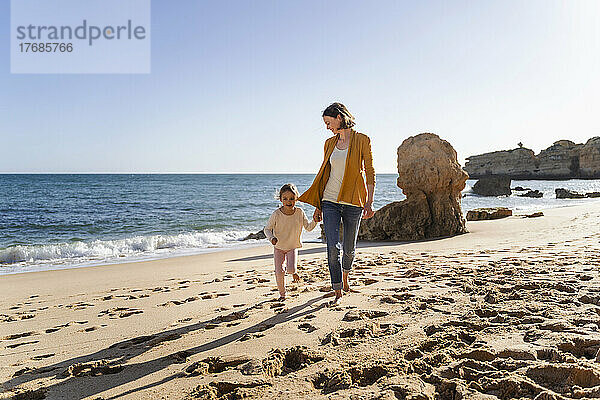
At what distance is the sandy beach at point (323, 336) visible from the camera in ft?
7.38

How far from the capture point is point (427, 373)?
7.63 feet

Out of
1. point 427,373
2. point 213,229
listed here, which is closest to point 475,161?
point 213,229

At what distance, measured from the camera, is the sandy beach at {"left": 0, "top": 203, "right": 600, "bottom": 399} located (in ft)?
7.38

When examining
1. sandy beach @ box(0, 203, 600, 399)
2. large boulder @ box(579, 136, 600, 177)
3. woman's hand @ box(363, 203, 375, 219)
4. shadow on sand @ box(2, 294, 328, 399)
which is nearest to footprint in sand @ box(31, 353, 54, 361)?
sandy beach @ box(0, 203, 600, 399)

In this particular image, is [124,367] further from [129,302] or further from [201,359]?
[129,302]

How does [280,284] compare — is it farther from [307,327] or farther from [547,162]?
[547,162]

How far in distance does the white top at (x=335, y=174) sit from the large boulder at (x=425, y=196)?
251 inches

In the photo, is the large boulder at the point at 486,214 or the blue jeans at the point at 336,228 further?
the large boulder at the point at 486,214

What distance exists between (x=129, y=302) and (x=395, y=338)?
3299mm

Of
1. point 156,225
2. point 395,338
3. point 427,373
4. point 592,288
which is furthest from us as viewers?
point 156,225

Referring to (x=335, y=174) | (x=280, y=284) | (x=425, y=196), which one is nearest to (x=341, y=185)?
(x=335, y=174)

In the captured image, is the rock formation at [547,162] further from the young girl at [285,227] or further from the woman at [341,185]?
the young girl at [285,227]

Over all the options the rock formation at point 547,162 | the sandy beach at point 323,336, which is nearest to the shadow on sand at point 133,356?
the sandy beach at point 323,336

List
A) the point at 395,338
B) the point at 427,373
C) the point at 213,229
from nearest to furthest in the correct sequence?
the point at 427,373 → the point at 395,338 → the point at 213,229
